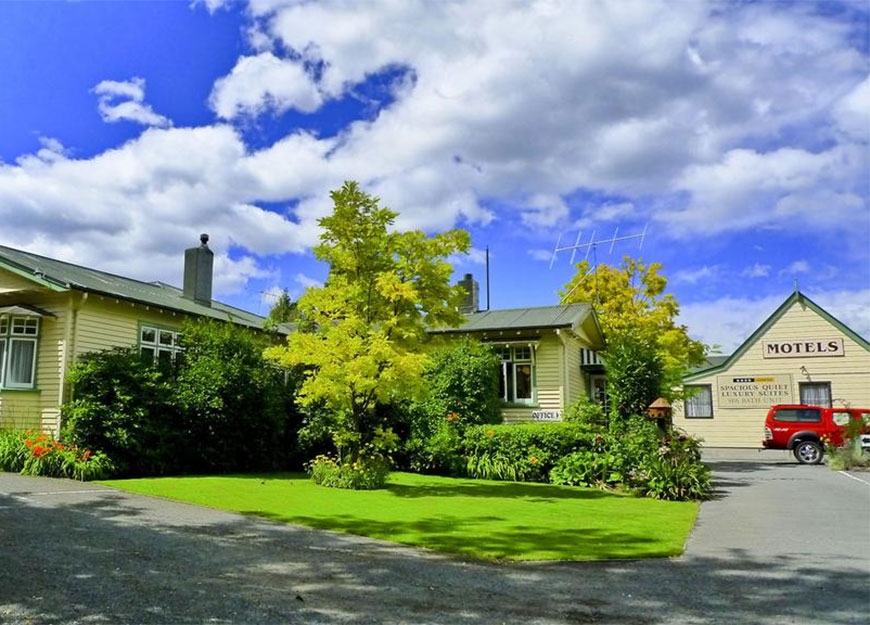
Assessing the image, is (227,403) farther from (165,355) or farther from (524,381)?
(524,381)

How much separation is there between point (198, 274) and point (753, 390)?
77.8ft

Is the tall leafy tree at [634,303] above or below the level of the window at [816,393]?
above

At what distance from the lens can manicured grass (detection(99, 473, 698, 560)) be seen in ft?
26.2

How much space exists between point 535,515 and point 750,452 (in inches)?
827

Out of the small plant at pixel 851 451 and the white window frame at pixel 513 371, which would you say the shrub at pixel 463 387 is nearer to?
the white window frame at pixel 513 371

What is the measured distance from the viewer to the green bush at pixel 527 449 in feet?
52.0

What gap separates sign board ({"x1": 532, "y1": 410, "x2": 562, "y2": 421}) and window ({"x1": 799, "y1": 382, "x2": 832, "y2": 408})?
1394 cm

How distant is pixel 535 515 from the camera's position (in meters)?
10.3

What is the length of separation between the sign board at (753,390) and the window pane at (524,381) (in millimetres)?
13011

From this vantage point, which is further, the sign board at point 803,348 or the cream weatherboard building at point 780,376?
the sign board at point 803,348

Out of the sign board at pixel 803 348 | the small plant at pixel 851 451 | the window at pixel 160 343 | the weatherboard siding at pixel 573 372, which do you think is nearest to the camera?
the window at pixel 160 343

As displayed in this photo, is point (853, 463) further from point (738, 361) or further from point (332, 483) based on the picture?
point (332, 483)

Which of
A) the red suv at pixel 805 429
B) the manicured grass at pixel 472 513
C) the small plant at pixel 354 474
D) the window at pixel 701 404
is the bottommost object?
the manicured grass at pixel 472 513

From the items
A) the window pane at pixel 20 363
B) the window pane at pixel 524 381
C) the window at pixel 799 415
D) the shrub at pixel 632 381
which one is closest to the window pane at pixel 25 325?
the window pane at pixel 20 363
